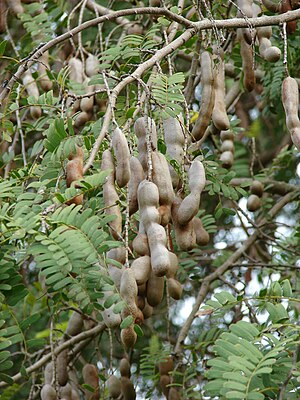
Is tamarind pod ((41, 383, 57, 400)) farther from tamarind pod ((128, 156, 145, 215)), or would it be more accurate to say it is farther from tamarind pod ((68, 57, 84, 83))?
tamarind pod ((68, 57, 84, 83))

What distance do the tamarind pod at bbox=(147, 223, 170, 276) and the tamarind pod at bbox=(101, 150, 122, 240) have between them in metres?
0.07

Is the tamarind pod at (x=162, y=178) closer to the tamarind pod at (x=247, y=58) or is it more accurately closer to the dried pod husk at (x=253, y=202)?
the tamarind pod at (x=247, y=58)

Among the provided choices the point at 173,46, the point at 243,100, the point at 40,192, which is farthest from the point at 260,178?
the point at 40,192

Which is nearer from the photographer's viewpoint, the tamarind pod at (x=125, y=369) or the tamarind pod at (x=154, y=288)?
the tamarind pod at (x=154, y=288)

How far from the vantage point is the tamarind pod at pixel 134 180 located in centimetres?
171

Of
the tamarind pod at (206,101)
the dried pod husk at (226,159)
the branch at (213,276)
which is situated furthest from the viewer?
the dried pod husk at (226,159)

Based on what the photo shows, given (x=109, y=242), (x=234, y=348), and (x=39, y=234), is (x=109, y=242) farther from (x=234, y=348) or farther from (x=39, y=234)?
(x=234, y=348)

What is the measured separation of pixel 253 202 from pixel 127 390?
1.04 meters

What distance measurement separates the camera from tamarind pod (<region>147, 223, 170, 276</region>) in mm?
1569

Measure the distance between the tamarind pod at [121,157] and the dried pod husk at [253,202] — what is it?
1.60 meters

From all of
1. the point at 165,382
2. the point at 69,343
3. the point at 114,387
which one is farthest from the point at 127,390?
the point at 69,343

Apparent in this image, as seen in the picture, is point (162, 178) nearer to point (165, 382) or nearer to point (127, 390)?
point (127, 390)

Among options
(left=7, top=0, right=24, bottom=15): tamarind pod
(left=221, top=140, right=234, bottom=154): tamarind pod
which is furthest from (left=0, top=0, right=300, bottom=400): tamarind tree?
(left=221, top=140, right=234, bottom=154): tamarind pod

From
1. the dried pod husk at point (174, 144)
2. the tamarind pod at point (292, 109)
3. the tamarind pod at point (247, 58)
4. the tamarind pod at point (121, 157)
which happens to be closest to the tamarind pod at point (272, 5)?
the tamarind pod at point (247, 58)
